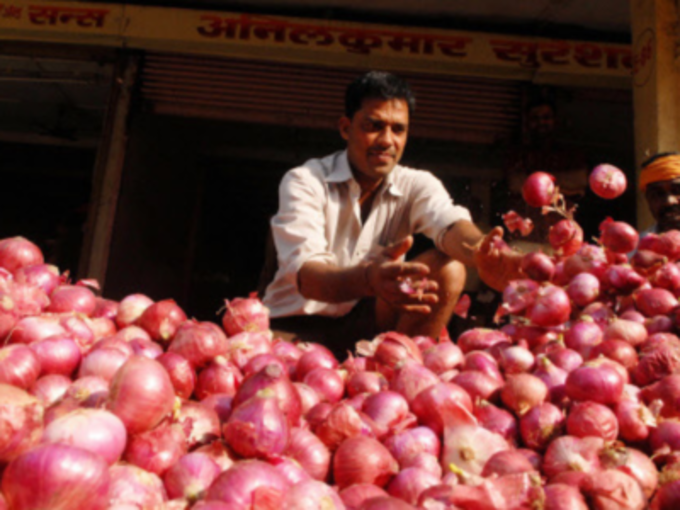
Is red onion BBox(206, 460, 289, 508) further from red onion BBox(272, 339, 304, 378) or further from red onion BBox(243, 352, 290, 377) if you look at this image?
red onion BBox(272, 339, 304, 378)

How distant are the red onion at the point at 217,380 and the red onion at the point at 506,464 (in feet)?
1.78

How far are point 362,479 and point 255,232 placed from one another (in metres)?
7.52

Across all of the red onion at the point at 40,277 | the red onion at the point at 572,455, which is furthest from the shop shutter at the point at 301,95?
the red onion at the point at 572,455

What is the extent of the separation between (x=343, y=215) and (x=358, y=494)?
1.92 metres

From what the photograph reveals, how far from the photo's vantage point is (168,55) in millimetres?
4508

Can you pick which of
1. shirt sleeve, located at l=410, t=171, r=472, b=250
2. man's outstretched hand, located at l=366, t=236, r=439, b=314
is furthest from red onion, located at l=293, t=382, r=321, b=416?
shirt sleeve, located at l=410, t=171, r=472, b=250

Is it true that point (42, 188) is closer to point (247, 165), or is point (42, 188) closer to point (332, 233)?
point (247, 165)

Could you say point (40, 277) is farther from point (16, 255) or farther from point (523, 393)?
point (523, 393)

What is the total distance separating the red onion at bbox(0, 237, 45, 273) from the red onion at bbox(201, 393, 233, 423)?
901 millimetres

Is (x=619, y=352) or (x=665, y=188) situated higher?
(x=665, y=188)

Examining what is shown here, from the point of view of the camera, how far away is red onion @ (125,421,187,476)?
0.95 metres

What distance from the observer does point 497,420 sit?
Answer: 121 centimetres

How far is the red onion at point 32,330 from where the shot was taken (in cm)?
133

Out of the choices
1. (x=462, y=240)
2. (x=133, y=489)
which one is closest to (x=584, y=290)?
(x=462, y=240)
